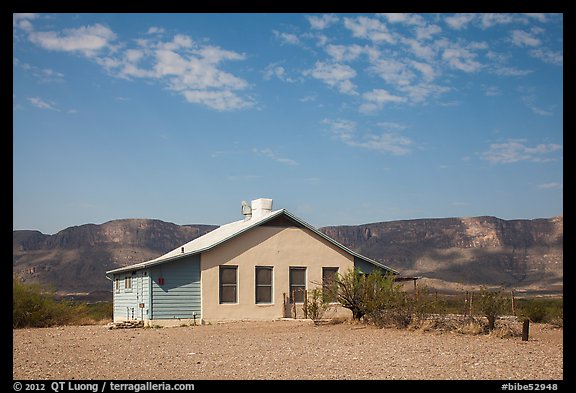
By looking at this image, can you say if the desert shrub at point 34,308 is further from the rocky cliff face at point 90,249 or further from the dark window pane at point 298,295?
the rocky cliff face at point 90,249

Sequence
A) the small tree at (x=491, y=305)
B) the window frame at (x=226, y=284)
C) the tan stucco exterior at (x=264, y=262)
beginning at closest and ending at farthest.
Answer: the small tree at (x=491, y=305) < the tan stucco exterior at (x=264, y=262) < the window frame at (x=226, y=284)

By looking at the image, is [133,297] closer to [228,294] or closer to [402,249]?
[228,294]

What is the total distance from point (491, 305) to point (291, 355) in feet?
24.3

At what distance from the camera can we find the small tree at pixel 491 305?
19.7 m

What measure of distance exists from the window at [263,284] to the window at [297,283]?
898 mm

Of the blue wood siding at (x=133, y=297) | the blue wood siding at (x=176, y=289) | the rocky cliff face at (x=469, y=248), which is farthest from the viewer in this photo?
the rocky cliff face at (x=469, y=248)

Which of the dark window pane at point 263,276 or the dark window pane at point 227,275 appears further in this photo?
the dark window pane at point 263,276

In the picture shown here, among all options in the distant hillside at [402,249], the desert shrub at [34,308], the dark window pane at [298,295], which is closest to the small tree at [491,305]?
the dark window pane at [298,295]

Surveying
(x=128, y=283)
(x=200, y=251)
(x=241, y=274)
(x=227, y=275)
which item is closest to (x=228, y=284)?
(x=227, y=275)
